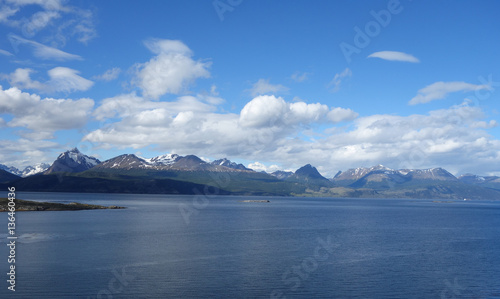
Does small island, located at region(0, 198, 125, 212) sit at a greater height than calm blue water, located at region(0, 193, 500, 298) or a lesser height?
greater

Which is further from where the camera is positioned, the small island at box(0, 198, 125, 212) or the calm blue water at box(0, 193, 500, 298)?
the small island at box(0, 198, 125, 212)

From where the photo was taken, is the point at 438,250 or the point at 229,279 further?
the point at 438,250

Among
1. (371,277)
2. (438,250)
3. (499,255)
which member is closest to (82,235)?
(371,277)

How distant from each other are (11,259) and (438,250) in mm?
79691

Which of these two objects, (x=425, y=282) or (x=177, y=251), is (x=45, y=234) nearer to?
(x=177, y=251)

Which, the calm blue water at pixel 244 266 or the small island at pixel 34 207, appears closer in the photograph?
the calm blue water at pixel 244 266

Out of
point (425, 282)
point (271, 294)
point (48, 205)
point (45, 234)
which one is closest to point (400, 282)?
point (425, 282)

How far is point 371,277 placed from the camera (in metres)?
52.1

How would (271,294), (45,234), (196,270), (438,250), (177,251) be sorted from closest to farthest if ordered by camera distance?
(271,294)
(196,270)
(177,251)
(438,250)
(45,234)

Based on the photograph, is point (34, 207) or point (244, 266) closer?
point (244, 266)

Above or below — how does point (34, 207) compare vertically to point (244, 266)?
above

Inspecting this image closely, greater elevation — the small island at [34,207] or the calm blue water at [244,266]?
the small island at [34,207]

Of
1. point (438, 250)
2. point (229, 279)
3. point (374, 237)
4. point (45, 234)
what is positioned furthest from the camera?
point (374, 237)

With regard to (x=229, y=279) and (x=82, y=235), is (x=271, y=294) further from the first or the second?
(x=82, y=235)
